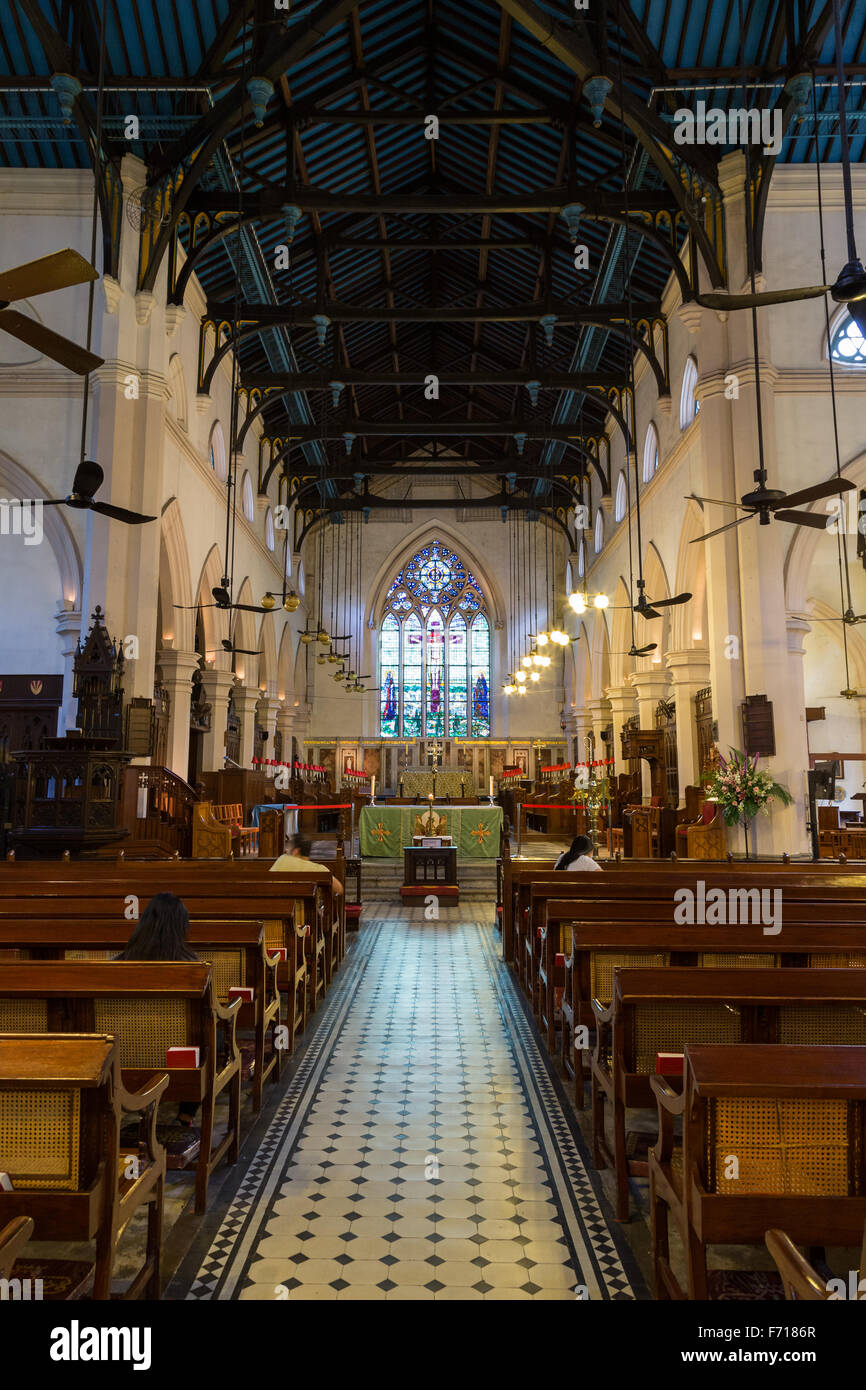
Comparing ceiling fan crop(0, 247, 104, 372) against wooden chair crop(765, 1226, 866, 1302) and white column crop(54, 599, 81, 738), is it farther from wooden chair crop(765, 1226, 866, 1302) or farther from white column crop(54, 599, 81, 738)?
white column crop(54, 599, 81, 738)

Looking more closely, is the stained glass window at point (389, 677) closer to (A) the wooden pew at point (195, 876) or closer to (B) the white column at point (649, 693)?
(B) the white column at point (649, 693)

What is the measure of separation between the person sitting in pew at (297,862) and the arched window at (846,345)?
9622mm

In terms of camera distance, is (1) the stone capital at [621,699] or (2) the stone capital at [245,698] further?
(1) the stone capital at [621,699]

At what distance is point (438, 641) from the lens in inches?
1072

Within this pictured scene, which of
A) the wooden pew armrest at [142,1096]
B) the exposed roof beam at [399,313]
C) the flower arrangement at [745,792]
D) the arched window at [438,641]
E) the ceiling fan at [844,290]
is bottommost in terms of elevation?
the wooden pew armrest at [142,1096]

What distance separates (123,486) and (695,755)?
950 cm

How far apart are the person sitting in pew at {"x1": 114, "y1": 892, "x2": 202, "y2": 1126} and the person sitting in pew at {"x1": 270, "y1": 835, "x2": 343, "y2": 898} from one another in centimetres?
284

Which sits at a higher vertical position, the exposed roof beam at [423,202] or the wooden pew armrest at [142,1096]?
the exposed roof beam at [423,202]

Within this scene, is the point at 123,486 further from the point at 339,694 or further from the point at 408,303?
the point at 339,694

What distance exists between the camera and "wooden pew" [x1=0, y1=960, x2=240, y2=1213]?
3.05 meters

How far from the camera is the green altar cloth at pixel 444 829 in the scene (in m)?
13.5

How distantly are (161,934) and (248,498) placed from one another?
16011 mm

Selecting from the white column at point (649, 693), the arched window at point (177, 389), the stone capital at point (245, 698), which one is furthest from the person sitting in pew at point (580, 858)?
the stone capital at point (245, 698)

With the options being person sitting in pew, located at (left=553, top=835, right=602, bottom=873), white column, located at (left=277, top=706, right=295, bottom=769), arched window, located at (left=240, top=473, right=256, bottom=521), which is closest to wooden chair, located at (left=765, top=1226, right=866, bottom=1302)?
person sitting in pew, located at (left=553, top=835, right=602, bottom=873)
